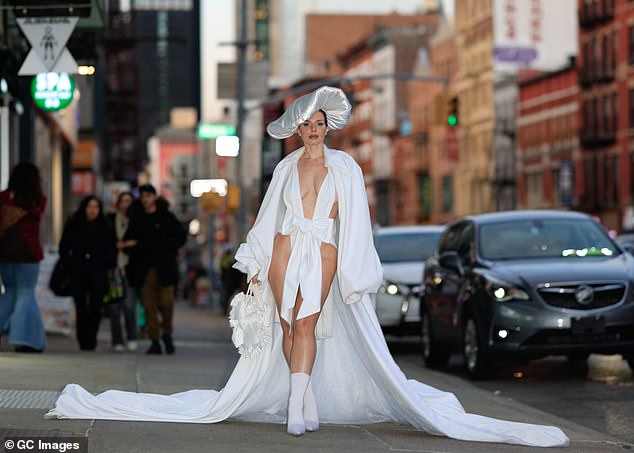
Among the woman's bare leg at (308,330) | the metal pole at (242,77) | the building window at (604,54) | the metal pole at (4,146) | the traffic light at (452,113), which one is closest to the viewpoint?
the woman's bare leg at (308,330)

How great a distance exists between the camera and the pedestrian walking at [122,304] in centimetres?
1808

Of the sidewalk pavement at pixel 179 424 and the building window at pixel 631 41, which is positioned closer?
the sidewalk pavement at pixel 179 424

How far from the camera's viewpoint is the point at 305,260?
378 inches

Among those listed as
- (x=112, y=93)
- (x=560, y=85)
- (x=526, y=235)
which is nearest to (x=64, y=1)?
(x=526, y=235)

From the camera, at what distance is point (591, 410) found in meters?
13.0

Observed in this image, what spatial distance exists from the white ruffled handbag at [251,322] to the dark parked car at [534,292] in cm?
609

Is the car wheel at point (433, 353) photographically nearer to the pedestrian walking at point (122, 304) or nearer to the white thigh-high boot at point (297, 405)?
the pedestrian walking at point (122, 304)

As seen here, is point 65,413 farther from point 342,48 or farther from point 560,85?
point 342,48

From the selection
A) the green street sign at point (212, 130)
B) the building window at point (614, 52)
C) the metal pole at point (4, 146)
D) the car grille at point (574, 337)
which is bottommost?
the car grille at point (574, 337)

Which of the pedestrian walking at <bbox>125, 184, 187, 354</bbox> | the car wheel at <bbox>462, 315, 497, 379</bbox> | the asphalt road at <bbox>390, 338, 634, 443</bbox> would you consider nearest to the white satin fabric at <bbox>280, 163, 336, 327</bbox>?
the asphalt road at <bbox>390, 338, 634, 443</bbox>

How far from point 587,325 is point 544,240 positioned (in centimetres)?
173

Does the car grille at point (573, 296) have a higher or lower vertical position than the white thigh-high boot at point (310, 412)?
higher

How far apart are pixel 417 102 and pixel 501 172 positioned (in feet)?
86.3

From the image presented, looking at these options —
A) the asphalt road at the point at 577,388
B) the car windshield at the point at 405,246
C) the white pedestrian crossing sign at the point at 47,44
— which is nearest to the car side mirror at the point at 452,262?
the asphalt road at the point at 577,388
